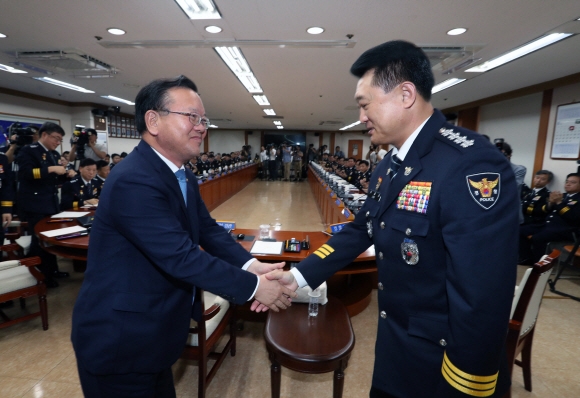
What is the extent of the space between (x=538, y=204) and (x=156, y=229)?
539 cm

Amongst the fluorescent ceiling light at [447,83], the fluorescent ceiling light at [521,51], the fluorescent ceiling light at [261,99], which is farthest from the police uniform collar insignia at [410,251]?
the fluorescent ceiling light at [261,99]

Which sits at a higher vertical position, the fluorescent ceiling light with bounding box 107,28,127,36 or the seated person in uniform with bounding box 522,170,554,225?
the fluorescent ceiling light with bounding box 107,28,127,36

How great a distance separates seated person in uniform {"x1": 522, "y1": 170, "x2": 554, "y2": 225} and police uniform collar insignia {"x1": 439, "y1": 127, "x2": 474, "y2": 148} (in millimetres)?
4747

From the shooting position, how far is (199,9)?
305 cm

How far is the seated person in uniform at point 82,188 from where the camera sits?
3.78 metres

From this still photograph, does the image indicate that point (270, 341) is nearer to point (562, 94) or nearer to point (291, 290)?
point (291, 290)

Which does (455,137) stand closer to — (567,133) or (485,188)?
(485,188)

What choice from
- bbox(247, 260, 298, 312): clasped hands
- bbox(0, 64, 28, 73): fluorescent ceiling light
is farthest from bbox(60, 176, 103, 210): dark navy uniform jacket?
bbox(0, 64, 28, 73): fluorescent ceiling light

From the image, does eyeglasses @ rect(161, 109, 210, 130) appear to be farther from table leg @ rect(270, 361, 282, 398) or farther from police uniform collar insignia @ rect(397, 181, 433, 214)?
table leg @ rect(270, 361, 282, 398)

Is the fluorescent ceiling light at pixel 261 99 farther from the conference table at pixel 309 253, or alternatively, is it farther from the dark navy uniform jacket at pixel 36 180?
the conference table at pixel 309 253

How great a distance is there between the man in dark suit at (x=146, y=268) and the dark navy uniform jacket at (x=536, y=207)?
5.01 metres

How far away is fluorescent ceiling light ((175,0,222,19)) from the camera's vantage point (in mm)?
2924

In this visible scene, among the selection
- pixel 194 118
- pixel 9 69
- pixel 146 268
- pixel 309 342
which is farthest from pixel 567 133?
pixel 9 69

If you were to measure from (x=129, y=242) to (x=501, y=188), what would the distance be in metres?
1.15
